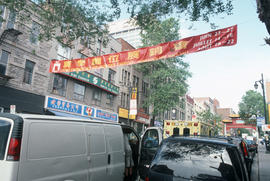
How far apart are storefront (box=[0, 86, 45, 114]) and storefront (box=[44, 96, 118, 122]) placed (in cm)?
70

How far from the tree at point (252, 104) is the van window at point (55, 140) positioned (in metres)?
75.1

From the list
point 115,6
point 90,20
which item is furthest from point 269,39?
point 90,20

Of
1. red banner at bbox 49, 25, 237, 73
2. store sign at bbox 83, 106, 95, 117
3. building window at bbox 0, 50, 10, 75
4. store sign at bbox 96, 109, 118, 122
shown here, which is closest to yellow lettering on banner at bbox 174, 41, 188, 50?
red banner at bbox 49, 25, 237, 73

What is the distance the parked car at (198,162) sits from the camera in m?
3.13

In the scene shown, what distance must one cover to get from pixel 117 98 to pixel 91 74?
6.51m

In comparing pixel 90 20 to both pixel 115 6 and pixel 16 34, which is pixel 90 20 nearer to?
pixel 115 6

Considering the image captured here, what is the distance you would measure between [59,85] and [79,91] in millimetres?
2703

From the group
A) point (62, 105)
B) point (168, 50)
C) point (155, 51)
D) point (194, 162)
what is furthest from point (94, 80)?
point (194, 162)

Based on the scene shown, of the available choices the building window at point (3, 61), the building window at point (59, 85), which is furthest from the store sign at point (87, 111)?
the building window at point (3, 61)

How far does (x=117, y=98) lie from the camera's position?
2873cm

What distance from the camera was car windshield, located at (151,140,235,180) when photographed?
3.13 metres

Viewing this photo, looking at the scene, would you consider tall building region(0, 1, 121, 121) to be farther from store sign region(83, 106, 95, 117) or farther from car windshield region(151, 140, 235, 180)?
car windshield region(151, 140, 235, 180)

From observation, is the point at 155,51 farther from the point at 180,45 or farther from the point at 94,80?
the point at 94,80

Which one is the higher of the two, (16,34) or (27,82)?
(16,34)
